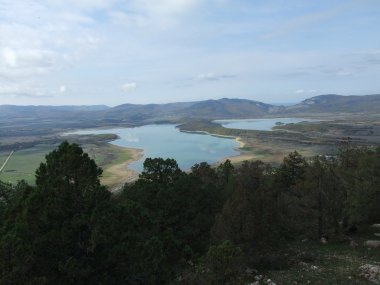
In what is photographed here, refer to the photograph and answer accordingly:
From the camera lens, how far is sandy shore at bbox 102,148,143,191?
102 meters

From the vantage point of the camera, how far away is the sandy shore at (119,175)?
102 metres

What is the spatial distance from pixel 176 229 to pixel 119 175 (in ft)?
279

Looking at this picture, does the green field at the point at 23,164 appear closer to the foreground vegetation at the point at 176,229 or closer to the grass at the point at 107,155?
the grass at the point at 107,155

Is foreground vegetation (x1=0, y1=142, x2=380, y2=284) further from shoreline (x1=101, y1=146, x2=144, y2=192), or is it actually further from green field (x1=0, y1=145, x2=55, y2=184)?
green field (x1=0, y1=145, x2=55, y2=184)

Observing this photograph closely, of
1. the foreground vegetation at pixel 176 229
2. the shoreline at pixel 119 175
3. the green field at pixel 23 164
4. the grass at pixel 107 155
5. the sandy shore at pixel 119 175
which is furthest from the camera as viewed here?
the grass at pixel 107 155

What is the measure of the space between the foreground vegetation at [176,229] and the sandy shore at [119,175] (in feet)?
201

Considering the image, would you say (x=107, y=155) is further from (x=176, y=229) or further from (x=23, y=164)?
(x=176, y=229)

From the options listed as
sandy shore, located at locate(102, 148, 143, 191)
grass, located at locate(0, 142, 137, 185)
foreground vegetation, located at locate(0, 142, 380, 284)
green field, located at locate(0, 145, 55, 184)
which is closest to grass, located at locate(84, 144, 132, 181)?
grass, located at locate(0, 142, 137, 185)

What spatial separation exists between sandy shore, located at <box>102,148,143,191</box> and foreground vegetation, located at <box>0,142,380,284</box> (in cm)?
6133

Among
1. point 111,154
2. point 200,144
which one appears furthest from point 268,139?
point 111,154

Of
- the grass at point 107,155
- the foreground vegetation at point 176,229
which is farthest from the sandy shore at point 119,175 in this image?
the foreground vegetation at point 176,229

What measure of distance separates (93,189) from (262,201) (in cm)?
1224

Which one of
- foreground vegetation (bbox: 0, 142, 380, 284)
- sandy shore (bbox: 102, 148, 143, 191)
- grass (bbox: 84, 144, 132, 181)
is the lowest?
sandy shore (bbox: 102, 148, 143, 191)

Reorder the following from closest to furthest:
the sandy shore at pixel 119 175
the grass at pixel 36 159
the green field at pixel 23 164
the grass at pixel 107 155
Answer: the sandy shore at pixel 119 175, the green field at pixel 23 164, the grass at pixel 36 159, the grass at pixel 107 155
